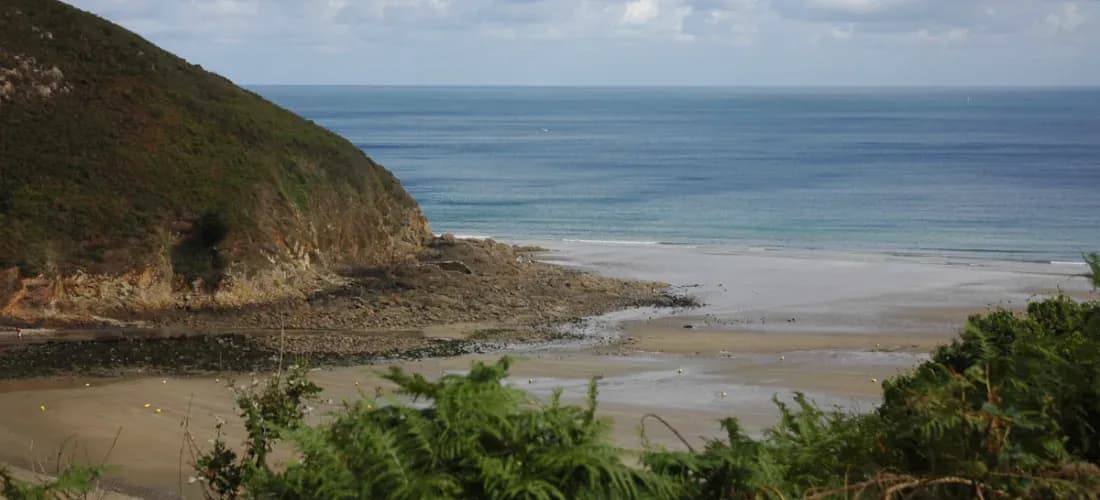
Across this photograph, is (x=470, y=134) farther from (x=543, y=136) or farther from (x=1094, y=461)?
(x=1094, y=461)

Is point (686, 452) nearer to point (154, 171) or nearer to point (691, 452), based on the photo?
point (691, 452)

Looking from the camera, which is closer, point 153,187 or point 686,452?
point 686,452

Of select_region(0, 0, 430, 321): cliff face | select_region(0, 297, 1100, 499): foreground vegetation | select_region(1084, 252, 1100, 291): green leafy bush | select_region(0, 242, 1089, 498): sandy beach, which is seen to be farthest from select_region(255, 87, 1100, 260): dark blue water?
select_region(0, 297, 1100, 499): foreground vegetation

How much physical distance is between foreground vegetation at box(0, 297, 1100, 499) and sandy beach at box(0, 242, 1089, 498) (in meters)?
9.92

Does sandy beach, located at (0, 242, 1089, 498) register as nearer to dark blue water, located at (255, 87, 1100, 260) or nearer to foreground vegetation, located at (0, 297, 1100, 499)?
foreground vegetation, located at (0, 297, 1100, 499)

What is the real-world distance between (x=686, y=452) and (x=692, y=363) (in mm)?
27845

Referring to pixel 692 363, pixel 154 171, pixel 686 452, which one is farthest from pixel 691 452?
pixel 154 171

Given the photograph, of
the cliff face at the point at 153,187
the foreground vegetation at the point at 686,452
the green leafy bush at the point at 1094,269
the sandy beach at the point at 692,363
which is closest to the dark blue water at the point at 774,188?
the sandy beach at the point at 692,363

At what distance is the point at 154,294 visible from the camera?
118 ft

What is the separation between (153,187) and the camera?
40219mm

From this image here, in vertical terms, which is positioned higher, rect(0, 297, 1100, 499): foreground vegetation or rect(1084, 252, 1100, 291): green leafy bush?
rect(1084, 252, 1100, 291): green leafy bush

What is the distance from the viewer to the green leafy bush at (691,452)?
3.66 m

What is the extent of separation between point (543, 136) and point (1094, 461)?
530 feet

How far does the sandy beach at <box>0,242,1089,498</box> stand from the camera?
2269cm
